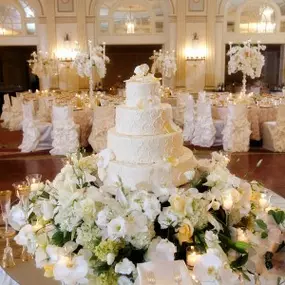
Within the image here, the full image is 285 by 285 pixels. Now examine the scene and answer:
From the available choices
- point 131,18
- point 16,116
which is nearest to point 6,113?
point 16,116

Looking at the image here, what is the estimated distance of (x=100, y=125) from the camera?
7441 mm

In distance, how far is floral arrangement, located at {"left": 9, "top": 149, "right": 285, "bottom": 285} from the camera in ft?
5.24

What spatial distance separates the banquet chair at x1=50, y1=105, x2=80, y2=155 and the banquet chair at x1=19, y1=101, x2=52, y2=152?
18.2 inches

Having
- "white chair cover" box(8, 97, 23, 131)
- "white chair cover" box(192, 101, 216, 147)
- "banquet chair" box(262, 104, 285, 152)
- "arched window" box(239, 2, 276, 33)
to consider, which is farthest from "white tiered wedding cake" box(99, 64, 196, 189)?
"arched window" box(239, 2, 276, 33)

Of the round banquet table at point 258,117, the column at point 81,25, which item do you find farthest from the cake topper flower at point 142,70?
the column at point 81,25

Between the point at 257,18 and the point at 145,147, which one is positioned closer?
the point at 145,147

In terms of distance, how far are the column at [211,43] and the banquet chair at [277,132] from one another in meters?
5.81

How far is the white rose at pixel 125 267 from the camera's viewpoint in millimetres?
1590

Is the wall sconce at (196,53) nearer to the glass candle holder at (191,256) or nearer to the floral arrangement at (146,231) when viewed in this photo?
the floral arrangement at (146,231)

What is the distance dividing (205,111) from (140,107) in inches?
227

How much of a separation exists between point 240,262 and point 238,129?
5923 mm

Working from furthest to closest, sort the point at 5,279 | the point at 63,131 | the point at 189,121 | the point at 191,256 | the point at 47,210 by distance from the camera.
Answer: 1. the point at 189,121
2. the point at 63,131
3. the point at 5,279
4. the point at 47,210
5. the point at 191,256

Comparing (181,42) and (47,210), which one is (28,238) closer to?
(47,210)

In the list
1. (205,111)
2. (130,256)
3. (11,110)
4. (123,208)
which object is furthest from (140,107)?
(11,110)
